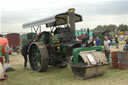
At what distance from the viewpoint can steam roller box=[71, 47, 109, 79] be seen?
4.76 m

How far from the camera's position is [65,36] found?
5.93 meters

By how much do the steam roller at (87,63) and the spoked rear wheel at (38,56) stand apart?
1.43m

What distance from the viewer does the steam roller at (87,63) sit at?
4758 millimetres

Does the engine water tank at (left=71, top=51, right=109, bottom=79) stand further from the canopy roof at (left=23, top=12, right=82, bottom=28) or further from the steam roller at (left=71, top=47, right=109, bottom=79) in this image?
the canopy roof at (left=23, top=12, right=82, bottom=28)

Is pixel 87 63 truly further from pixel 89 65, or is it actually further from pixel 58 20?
pixel 58 20

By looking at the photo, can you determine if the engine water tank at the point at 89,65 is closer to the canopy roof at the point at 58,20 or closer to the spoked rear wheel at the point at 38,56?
the spoked rear wheel at the point at 38,56

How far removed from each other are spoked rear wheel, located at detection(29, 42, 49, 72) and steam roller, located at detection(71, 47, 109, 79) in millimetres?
1429

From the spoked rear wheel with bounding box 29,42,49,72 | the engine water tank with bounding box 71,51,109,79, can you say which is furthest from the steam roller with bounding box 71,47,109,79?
the spoked rear wheel with bounding box 29,42,49,72

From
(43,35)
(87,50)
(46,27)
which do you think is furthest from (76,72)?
(46,27)

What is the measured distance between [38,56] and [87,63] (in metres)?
2.64

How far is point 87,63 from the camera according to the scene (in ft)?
15.5

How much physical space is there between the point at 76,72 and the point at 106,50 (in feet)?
8.07

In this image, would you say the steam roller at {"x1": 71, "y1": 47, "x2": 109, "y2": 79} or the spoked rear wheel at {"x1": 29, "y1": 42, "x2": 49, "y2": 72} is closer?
the steam roller at {"x1": 71, "y1": 47, "x2": 109, "y2": 79}

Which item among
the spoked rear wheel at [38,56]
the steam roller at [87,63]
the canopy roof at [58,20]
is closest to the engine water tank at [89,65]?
the steam roller at [87,63]
